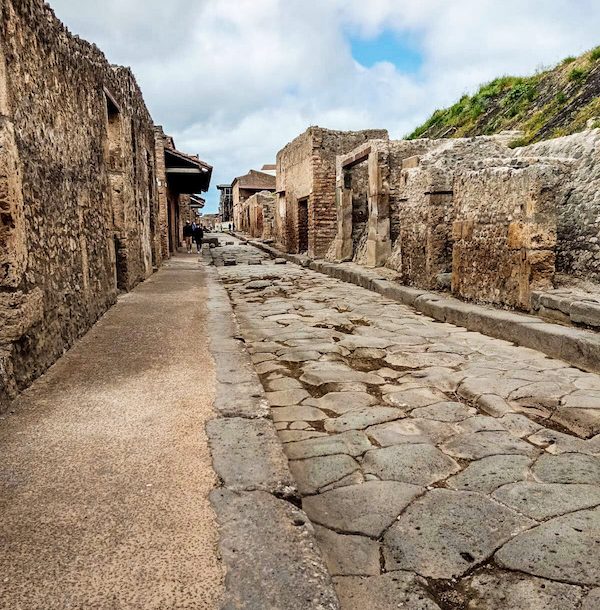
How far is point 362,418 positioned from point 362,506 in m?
0.98

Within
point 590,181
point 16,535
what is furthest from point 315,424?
point 590,181

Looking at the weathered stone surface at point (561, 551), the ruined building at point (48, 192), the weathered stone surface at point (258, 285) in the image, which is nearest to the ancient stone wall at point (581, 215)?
the weathered stone surface at point (561, 551)

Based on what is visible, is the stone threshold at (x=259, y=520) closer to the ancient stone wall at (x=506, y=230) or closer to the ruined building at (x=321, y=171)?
the ancient stone wall at (x=506, y=230)

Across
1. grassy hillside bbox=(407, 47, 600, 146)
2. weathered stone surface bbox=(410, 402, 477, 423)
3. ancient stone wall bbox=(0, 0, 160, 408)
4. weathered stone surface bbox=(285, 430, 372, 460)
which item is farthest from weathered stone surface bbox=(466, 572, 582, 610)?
grassy hillside bbox=(407, 47, 600, 146)

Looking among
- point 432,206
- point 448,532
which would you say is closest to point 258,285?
point 432,206

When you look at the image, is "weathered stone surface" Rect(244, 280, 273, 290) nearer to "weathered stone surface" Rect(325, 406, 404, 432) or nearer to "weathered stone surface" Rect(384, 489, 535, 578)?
"weathered stone surface" Rect(325, 406, 404, 432)

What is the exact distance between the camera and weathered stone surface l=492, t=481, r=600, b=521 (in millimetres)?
2062

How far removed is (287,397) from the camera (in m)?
3.52

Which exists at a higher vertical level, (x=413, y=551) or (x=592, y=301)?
(x=592, y=301)

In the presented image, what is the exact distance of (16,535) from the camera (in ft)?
5.15

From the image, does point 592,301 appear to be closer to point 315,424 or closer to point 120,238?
point 315,424

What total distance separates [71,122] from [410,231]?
16.6 feet

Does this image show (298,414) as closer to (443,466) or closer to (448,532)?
(443,466)

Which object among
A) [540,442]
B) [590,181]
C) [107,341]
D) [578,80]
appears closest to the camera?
[540,442]
